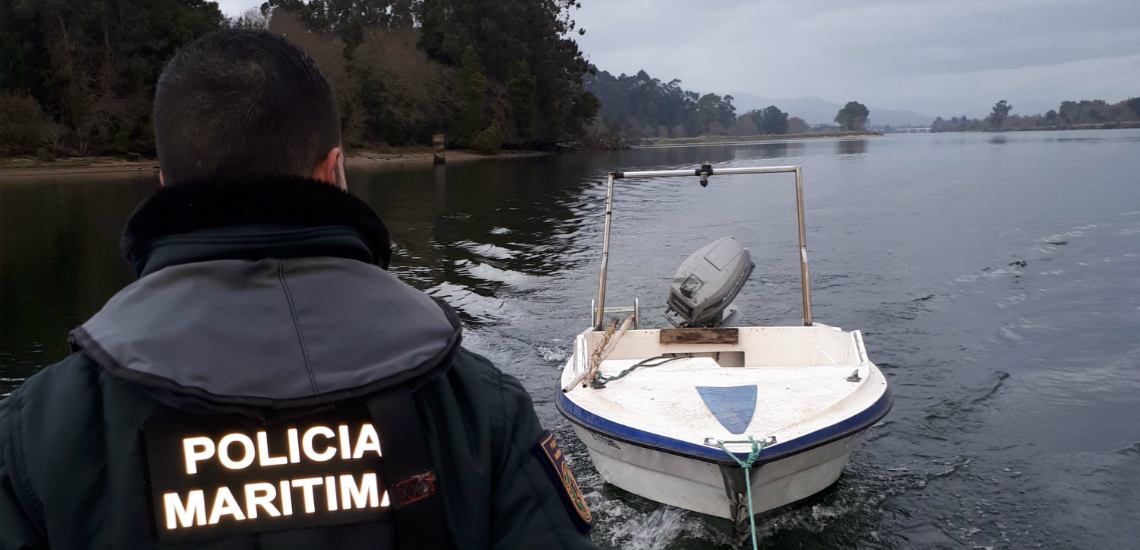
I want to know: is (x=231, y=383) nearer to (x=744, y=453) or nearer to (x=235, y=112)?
(x=235, y=112)

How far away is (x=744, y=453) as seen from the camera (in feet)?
17.9

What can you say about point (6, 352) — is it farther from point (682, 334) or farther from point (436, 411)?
point (436, 411)

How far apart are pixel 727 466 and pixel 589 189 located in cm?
3390

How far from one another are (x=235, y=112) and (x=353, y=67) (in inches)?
2739

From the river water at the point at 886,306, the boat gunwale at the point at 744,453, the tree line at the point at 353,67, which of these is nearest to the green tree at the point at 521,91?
the tree line at the point at 353,67

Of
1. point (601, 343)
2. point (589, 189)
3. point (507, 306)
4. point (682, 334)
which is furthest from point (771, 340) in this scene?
point (589, 189)

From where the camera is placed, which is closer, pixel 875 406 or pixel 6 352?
pixel 875 406

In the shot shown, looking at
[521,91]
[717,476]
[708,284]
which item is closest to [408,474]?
[717,476]

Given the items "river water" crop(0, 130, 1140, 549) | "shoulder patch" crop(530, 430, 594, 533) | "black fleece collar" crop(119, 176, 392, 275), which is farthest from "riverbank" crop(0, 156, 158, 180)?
"shoulder patch" crop(530, 430, 594, 533)

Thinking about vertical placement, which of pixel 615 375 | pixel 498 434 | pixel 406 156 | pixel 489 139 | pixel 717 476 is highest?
pixel 489 139

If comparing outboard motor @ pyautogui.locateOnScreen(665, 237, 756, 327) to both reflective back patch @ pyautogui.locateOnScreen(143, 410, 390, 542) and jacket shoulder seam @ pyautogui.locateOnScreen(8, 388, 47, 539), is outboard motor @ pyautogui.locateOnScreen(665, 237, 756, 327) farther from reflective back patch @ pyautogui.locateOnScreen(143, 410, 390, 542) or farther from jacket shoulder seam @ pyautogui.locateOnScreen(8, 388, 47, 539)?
jacket shoulder seam @ pyautogui.locateOnScreen(8, 388, 47, 539)

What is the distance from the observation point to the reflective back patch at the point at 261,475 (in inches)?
48.9

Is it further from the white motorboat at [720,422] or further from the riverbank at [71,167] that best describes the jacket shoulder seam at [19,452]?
the riverbank at [71,167]

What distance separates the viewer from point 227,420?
124cm
